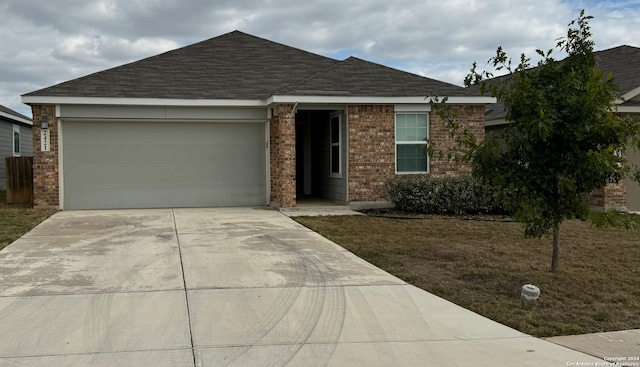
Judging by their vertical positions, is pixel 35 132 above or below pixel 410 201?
above

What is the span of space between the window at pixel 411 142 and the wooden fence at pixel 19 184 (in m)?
10.3

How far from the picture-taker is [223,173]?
16312 mm

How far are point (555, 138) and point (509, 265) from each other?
6.80 ft

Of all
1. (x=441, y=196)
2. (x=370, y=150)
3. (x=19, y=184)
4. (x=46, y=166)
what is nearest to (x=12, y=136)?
(x=19, y=184)

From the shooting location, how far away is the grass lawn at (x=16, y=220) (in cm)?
1069

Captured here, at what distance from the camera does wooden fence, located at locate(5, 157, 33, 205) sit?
16.6 m

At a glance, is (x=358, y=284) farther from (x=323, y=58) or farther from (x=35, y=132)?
(x=323, y=58)

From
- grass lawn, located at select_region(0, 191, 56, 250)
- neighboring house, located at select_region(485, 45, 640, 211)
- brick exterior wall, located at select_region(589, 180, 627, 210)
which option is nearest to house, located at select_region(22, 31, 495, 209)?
grass lawn, located at select_region(0, 191, 56, 250)

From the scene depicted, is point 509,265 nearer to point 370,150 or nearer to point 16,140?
point 370,150

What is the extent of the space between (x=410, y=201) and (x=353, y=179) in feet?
5.50

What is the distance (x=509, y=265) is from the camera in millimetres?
8547

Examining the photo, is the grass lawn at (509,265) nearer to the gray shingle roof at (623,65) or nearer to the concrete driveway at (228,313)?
the concrete driveway at (228,313)

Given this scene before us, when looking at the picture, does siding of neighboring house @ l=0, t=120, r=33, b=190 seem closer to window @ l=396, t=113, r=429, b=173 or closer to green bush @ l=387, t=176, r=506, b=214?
window @ l=396, t=113, r=429, b=173

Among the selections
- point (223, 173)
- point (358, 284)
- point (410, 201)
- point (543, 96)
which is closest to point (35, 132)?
point (223, 173)
